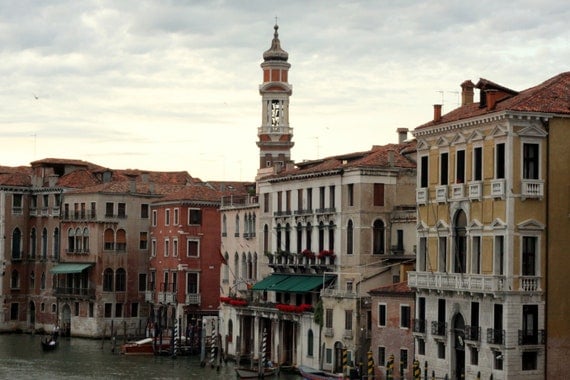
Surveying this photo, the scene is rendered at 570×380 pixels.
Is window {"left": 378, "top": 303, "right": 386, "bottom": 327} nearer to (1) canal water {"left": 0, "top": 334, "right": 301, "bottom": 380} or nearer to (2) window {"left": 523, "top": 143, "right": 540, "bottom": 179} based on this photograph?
(1) canal water {"left": 0, "top": 334, "right": 301, "bottom": 380}

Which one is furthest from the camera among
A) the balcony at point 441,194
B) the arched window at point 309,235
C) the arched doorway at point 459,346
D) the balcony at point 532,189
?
the arched window at point 309,235

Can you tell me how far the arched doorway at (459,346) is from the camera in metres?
39.7

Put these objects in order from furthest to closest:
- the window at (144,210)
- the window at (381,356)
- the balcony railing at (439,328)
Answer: the window at (144,210) < the window at (381,356) < the balcony railing at (439,328)

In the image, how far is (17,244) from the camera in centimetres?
7725

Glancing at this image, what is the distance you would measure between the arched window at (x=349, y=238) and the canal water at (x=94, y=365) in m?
4.95

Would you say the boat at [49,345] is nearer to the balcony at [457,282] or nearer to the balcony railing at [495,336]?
the balcony at [457,282]

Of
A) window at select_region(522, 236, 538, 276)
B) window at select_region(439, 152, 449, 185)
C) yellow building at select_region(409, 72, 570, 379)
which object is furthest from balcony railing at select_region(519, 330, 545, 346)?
window at select_region(439, 152, 449, 185)

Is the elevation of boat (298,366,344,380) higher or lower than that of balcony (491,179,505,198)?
lower

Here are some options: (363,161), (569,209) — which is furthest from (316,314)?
(569,209)

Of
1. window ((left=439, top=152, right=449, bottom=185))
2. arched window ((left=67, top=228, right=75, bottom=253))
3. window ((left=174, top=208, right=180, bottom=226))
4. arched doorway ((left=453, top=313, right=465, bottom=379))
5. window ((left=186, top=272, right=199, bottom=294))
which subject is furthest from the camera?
arched window ((left=67, top=228, right=75, bottom=253))

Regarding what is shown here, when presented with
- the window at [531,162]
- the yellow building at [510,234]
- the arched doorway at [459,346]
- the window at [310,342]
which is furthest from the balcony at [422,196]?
the window at [310,342]

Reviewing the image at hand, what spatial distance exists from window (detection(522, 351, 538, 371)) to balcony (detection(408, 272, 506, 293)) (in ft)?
6.53

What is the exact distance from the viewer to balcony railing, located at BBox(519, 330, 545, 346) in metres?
37.2

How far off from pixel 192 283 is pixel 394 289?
79.4ft
